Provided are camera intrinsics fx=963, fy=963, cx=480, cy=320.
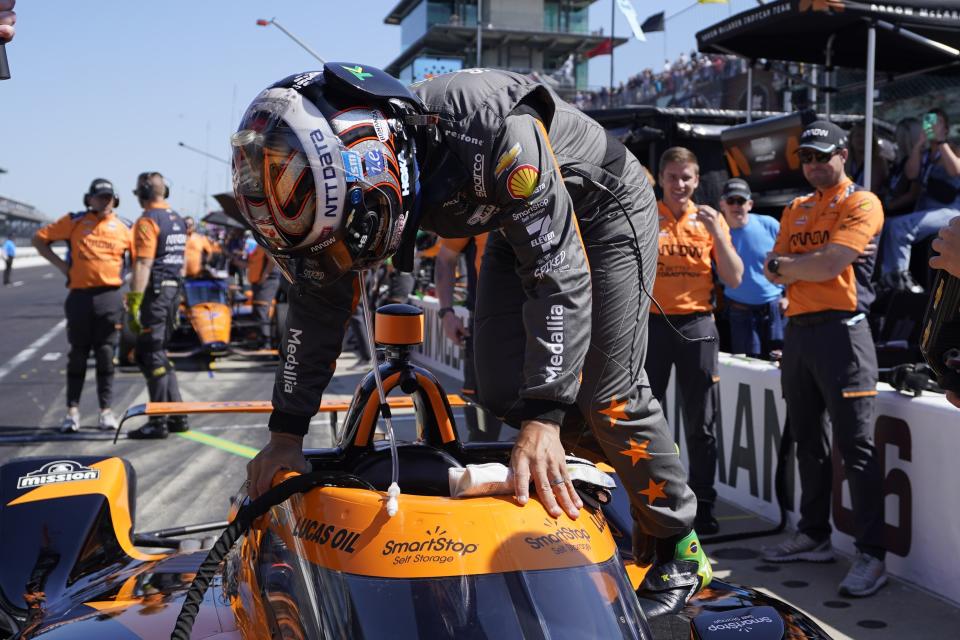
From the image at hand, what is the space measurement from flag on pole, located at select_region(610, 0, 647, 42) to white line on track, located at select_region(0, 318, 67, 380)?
10656 mm

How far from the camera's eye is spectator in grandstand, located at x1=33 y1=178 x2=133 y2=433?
8.16 m

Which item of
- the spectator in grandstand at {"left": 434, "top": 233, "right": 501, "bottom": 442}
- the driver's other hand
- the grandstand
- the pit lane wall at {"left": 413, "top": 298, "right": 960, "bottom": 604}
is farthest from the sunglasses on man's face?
the grandstand

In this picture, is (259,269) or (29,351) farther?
(29,351)

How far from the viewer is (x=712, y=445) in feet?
17.2

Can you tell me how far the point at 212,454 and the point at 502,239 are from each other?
5.02 meters

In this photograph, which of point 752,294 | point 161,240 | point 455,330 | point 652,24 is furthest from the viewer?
point 652,24

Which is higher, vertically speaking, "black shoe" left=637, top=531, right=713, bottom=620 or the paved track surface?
"black shoe" left=637, top=531, right=713, bottom=620

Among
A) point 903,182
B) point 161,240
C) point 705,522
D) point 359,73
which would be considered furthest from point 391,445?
point 903,182

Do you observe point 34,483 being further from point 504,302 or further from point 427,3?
point 427,3

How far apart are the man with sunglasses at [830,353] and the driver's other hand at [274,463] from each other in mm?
2786

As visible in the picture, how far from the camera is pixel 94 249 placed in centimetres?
816

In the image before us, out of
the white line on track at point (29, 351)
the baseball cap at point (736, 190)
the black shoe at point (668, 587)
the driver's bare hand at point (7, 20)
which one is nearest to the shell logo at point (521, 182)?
the black shoe at point (668, 587)

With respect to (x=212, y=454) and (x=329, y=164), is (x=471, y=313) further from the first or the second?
(x=329, y=164)

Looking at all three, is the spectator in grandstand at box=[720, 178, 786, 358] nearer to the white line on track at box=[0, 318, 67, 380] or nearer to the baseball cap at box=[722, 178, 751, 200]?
the baseball cap at box=[722, 178, 751, 200]
